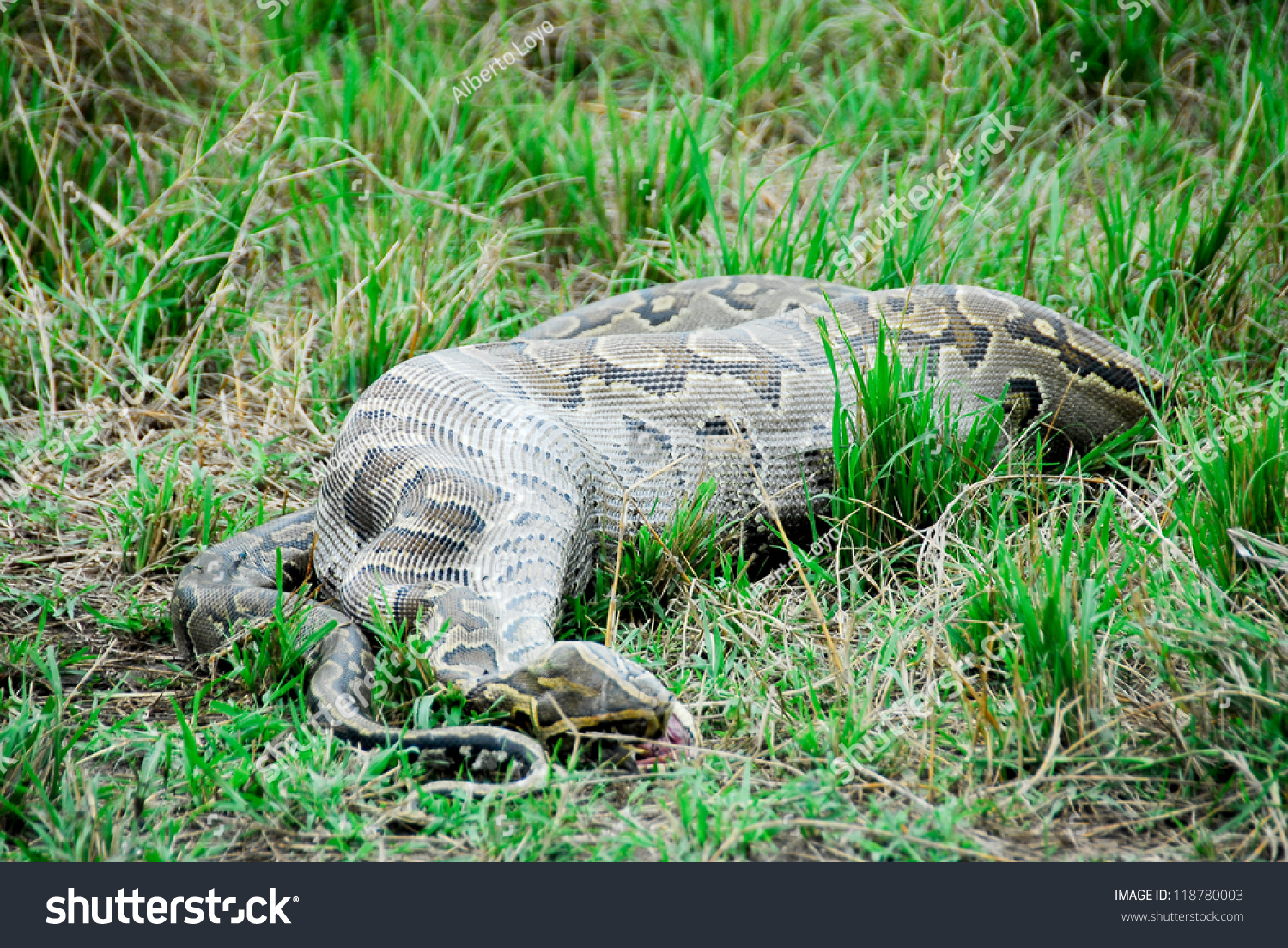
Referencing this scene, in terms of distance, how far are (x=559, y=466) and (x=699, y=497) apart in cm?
59

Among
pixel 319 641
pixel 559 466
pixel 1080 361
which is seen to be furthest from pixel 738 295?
pixel 319 641

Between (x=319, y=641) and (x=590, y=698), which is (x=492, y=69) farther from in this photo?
(x=590, y=698)

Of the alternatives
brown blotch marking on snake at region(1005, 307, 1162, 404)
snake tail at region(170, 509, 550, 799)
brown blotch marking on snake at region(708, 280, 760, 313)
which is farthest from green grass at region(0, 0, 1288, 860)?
brown blotch marking on snake at region(708, 280, 760, 313)

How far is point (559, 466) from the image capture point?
4.47 meters

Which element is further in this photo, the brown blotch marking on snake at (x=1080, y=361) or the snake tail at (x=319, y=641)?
the brown blotch marking on snake at (x=1080, y=361)

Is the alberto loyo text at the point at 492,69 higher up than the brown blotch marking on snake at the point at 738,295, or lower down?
higher up

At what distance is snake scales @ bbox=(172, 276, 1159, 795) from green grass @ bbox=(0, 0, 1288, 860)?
175mm

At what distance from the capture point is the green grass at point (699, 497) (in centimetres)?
311

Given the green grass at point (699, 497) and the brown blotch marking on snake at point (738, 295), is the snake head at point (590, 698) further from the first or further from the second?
the brown blotch marking on snake at point (738, 295)

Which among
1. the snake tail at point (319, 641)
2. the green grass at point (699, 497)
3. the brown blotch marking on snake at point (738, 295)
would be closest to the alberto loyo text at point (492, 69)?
the green grass at point (699, 497)

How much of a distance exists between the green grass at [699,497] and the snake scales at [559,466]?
0.17 meters

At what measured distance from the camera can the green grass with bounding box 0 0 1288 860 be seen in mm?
3105

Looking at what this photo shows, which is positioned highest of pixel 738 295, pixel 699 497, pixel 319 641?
pixel 738 295
